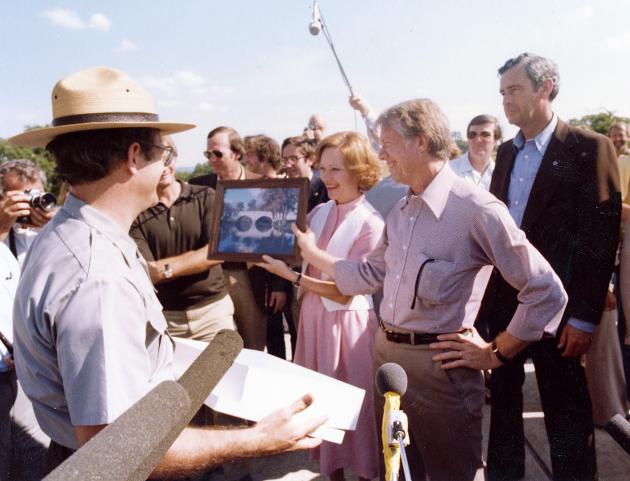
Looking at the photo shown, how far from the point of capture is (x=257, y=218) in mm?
3494

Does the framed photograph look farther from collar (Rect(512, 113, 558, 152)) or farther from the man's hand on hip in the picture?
the man's hand on hip

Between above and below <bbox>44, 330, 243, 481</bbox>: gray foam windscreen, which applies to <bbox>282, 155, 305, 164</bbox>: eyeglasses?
above

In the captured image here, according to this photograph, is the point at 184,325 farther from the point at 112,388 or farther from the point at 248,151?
the point at 248,151

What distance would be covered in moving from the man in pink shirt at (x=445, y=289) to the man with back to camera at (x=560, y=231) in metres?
0.69

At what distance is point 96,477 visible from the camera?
52 centimetres

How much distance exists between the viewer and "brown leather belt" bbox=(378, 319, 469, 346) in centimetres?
238

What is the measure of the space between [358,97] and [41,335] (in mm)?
4868

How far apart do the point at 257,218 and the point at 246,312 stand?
1349mm

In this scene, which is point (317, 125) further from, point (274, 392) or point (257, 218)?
point (274, 392)

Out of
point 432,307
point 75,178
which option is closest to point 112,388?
point 75,178

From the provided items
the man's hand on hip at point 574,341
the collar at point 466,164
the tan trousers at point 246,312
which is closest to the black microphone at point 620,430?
the man's hand on hip at point 574,341

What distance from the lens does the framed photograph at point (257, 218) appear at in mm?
3389

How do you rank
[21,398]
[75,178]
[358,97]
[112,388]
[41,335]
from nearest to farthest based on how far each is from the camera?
[112,388], [41,335], [75,178], [21,398], [358,97]

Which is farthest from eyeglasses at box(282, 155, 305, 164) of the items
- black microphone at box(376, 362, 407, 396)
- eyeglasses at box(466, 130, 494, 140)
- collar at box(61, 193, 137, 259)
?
black microphone at box(376, 362, 407, 396)
